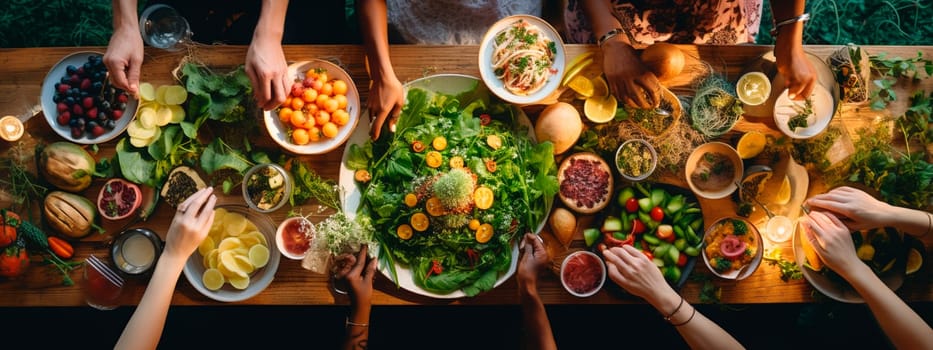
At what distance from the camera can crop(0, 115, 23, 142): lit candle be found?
8.42 ft

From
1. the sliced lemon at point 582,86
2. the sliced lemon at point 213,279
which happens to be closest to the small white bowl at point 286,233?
the sliced lemon at point 213,279

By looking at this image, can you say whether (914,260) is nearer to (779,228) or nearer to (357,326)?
(779,228)

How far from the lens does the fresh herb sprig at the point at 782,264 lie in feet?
8.26

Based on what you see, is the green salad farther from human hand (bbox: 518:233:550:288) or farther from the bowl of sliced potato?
the bowl of sliced potato

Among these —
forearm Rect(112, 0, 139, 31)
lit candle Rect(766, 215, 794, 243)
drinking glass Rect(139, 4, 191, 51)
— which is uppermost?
forearm Rect(112, 0, 139, 31)

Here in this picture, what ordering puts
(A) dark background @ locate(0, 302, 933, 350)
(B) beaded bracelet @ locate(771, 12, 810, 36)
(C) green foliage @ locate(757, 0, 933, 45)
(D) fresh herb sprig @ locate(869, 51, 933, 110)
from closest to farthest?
1. (B) beaded bracelet @ locate(771, 12, 810, 36)
2. (D) fresh herb sprig @ locate(869, 51, 933, 110)
3. (A) dark background @ locate(0, 302, 933, 350)
4. (C) green foliage @ locate(757, 0, 933, 45)

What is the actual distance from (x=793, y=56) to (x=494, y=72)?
55.9 inches

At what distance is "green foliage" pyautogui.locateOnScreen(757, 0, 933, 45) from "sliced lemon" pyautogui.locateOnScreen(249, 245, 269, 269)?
12.5ft

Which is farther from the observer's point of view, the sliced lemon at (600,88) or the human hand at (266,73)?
the sliced lemon at (600,88)

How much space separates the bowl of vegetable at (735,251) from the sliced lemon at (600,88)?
829mm

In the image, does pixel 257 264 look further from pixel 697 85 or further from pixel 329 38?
pixel 697 85

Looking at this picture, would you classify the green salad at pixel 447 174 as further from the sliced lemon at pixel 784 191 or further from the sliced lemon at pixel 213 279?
the sliced lemon at pixel 784 191

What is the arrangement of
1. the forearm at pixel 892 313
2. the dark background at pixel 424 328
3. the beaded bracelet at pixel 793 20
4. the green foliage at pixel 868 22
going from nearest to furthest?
1. the forearm at pixel 892 313
2. the beaded bracelet at pixel 793 20
3. the dark background at pixel 424 328
4. the green foliage at pixel 868 22

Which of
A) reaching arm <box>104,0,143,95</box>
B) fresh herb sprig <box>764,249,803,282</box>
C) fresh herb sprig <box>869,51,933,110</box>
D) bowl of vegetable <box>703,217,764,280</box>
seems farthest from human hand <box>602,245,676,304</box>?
reaching arm <box>104,0,143,95</box>
